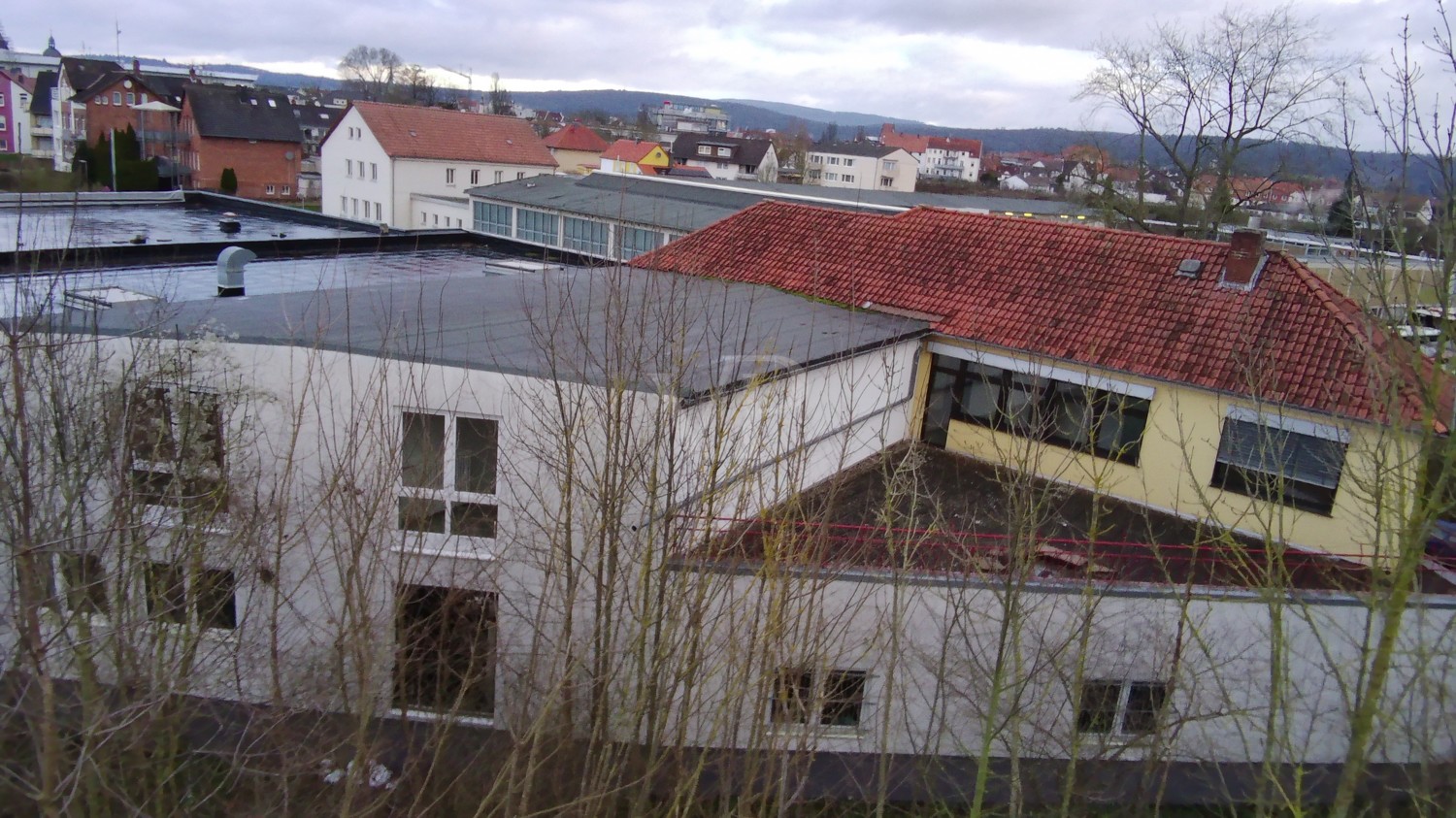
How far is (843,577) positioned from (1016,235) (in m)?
8.09

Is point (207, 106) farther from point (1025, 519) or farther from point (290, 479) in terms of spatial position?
point (1025, 519)

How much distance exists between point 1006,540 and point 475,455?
5782 mm

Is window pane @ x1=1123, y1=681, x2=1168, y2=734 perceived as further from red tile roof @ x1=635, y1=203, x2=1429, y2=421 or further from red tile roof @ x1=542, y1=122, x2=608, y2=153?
red tile roof @ x1=542, y1=122, x2=608, y2=153

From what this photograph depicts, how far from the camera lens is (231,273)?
13.3 meters

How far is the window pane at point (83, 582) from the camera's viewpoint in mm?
5818

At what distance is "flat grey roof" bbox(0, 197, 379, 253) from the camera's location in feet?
56.1

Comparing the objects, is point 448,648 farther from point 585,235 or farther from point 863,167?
point 863,167

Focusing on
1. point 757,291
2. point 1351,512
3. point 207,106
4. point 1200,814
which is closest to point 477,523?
point 757,291

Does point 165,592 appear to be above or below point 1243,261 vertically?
below

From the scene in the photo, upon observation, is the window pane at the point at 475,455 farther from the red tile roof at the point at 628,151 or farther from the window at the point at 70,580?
the red tile roof at the point at 628,151

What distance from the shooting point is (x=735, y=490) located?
980 cm

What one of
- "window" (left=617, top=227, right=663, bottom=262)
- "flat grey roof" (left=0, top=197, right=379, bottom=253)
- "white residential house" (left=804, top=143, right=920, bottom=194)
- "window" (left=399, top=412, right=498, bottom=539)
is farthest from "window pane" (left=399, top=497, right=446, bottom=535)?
"white residential house" (left=804, top=143, right=920, bottom=194)

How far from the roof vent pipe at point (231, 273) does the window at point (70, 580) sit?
526 cm

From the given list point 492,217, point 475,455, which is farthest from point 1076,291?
point 492,217
